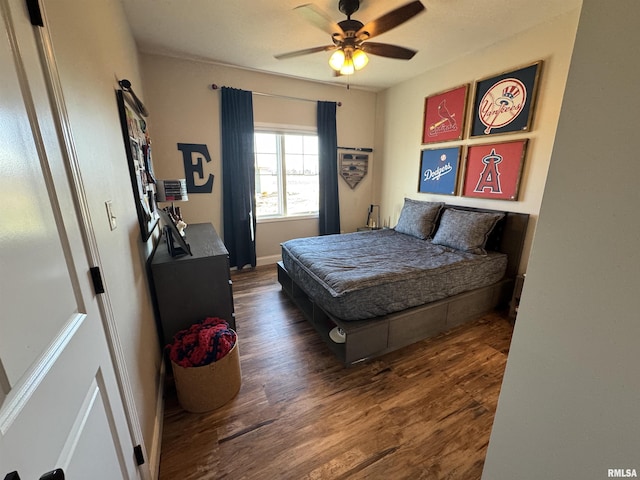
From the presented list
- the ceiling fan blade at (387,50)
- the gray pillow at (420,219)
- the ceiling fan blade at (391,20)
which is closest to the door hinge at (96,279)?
the ceiling fan blade at (391,20)

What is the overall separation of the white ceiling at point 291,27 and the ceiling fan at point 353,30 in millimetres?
281

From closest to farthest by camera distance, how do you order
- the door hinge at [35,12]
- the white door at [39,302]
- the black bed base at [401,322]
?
the white door at [39,302] < the door hinge at [35,12] < the black bed base at [401,322]

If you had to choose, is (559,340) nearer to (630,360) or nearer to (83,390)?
(630,360)

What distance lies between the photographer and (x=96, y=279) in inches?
35.1

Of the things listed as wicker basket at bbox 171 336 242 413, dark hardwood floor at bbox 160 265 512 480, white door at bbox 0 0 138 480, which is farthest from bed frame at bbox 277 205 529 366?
white door at bbox 0 0 138 480

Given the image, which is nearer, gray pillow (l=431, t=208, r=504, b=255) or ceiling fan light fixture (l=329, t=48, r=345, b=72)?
ceiling fan light fixture (l=329, t=48, r=345, b=72)

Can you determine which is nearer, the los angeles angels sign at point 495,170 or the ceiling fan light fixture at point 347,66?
the ceiling fan light fixture at point 347,66

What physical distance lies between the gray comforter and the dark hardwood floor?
43 centimetres

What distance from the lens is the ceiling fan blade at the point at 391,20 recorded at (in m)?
1.67

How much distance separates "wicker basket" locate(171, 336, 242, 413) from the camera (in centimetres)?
154

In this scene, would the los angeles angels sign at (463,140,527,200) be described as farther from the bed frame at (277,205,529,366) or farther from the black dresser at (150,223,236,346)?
the black dresser at (150,223,236,346)

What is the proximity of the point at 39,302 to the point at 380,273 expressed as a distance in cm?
188

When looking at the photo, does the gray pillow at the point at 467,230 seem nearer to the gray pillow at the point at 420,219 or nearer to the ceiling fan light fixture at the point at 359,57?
the gray pillow at the point at 420,219
